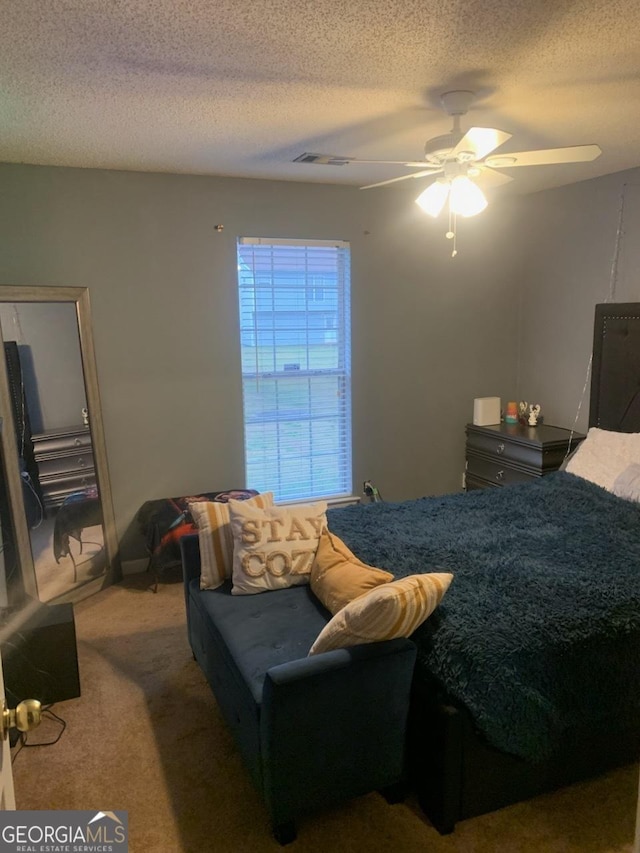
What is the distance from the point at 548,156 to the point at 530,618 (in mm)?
1657

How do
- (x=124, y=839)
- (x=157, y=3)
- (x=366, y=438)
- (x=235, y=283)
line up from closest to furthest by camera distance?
(x=124, y=839) < (x=157, y=3) < (x=235, y=283) < (x=366, y=438)

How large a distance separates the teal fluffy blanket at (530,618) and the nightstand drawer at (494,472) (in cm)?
111

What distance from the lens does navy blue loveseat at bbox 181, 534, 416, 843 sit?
1708 mm

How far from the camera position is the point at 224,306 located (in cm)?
376

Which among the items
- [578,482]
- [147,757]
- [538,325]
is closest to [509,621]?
[147,757]

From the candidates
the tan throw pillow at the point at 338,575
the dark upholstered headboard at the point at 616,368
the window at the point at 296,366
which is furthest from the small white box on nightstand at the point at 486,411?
the tan throw pillow at the point at 338,575

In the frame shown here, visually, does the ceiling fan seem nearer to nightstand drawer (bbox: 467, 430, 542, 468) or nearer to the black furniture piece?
nightstand drawer (bbox: 467, 430, 542, 468)

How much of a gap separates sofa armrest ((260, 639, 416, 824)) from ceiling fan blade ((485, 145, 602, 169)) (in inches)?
69.9

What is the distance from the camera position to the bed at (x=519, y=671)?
1781 mm

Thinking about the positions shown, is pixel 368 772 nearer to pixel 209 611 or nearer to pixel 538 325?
pixel 209 611

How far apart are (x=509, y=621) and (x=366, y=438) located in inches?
94.6

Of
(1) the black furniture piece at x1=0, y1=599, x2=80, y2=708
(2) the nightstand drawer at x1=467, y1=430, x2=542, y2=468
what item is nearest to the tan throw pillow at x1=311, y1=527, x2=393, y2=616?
(1) the black furniture piece at x1=0, y1=599, x2=80, y2=708

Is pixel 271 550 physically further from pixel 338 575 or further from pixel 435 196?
pixel 435 196

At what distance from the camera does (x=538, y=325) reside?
4.43m
